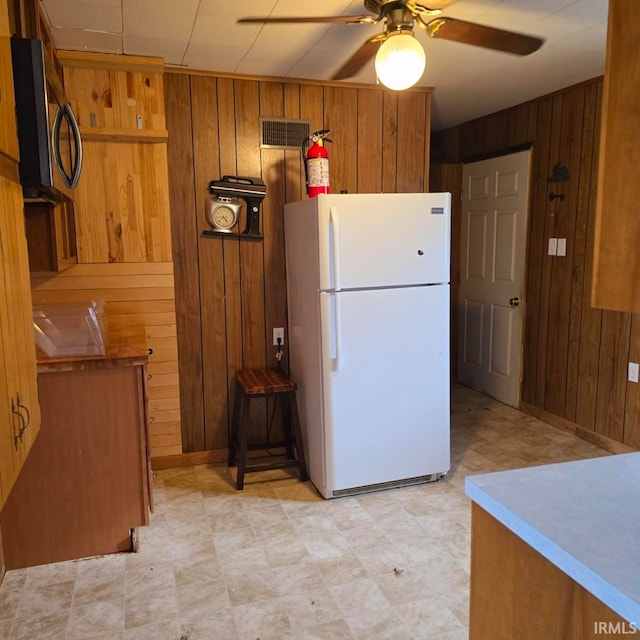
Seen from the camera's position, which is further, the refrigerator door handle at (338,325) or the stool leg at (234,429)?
the stool leg at (234,429)

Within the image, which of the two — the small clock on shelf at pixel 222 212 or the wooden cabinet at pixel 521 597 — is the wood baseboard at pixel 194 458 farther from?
the wooden cabinet at pixel 521 597

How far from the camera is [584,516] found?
1012 millimetres

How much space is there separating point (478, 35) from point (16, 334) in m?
1.97

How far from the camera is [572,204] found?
3.78 m

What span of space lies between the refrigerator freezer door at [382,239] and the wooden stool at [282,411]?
70 cm

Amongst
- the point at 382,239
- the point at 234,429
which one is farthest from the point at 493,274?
the point at 234,429

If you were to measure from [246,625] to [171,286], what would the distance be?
73.9 inches

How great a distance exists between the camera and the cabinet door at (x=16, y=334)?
43.8 inches

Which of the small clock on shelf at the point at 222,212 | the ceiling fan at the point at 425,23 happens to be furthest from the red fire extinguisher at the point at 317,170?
the ceiling fan at the point at 425,23

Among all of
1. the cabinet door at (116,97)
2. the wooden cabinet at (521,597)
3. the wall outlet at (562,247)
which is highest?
the cabinet door at (116,97)

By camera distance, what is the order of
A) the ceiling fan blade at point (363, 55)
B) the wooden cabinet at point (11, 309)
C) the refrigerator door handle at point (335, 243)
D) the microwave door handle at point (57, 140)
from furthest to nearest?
the refrigerator door handle at point (335, 243)
the ceiling fan blade at point (363, 55)
the microwave door handle at point (57, 140)
the wooden cabinet at point (11, 309)

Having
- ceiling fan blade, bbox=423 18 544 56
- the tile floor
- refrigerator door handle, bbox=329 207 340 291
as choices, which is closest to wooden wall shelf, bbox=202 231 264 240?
refrigerator door handle, bbox=329 207 340 291

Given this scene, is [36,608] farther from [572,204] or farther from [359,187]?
[572,204]

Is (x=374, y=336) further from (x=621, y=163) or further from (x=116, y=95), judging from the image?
(x=621, y=163)
